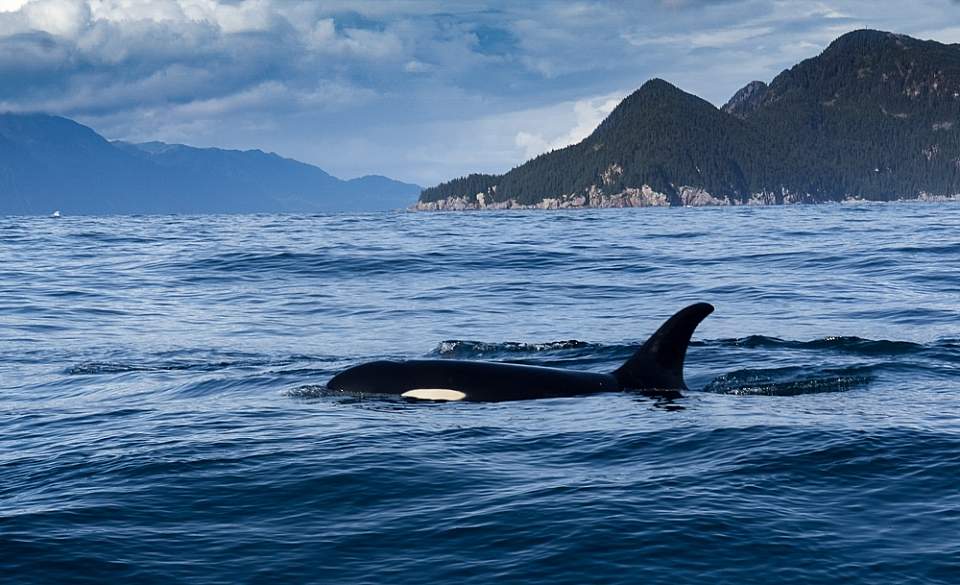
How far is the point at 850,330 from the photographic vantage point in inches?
740

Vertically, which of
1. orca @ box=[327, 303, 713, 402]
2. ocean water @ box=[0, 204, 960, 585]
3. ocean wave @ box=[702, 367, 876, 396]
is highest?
orca @ box=[327, 303, 713, 402]

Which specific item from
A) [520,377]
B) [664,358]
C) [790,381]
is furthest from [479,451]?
[790,381]

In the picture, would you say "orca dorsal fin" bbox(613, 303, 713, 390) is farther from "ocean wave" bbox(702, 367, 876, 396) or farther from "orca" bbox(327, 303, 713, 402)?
"ocean wave" bbox(702, 367, 876, 396)

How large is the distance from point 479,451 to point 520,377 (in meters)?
2.93

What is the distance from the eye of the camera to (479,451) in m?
9.37

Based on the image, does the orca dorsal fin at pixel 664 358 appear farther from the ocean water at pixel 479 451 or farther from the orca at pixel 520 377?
the ocean water at pixel 479 451

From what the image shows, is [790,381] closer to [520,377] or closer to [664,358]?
[664,358]

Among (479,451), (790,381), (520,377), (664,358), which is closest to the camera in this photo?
(479,451)

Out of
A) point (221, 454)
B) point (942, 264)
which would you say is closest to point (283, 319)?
point (221, 454)

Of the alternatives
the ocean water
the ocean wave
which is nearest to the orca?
the ocean water

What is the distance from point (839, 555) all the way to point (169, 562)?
12.8 ft

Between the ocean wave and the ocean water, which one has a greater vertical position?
the ocean water

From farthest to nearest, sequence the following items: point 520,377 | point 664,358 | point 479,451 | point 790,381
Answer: point 790,381, point 664,358, point 520,377, point 479,451

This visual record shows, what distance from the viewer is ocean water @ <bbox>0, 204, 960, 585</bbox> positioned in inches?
253
